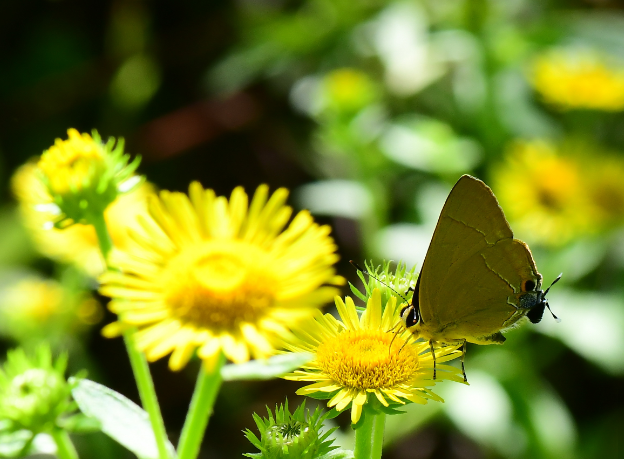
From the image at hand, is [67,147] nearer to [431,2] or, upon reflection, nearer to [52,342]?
[52,342]

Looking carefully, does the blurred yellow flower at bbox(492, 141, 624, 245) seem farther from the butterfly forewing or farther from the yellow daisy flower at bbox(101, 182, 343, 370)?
the yellow daisy flower at bbox(101, 182, 343, 370)

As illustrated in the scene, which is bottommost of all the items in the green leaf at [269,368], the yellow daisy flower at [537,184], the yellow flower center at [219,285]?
the green leaf at [269,368]

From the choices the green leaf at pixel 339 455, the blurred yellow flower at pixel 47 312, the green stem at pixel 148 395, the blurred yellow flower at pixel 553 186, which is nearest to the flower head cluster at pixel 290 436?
the green leaf at pixel 339 455

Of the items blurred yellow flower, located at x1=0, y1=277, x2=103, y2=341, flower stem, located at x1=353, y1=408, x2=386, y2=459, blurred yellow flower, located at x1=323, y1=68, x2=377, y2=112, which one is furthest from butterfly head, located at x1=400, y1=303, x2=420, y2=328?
blurred yellow flower, located at x1=323, y1=68, x2=377, y2=112

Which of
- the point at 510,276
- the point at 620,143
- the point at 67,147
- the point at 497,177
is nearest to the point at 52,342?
the point at 67,147

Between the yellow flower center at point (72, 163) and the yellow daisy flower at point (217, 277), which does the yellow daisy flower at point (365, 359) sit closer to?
the yellow daisy flower at point (217, 277)
